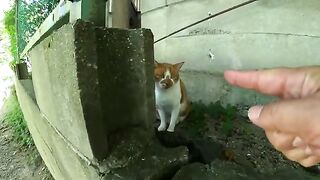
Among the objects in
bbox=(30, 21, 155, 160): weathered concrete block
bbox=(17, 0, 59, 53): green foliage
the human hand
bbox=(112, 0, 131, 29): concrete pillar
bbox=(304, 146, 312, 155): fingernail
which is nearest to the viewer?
the human hand

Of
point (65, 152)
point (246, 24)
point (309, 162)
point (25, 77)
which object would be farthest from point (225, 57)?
point (309, 162)

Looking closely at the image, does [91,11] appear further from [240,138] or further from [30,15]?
[30,15]

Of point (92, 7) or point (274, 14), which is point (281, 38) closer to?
point (274, 14)

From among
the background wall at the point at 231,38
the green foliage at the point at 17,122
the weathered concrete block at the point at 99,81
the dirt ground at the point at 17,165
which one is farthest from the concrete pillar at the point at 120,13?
the green foliage at the point at 17,122

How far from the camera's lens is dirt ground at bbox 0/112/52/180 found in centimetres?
330

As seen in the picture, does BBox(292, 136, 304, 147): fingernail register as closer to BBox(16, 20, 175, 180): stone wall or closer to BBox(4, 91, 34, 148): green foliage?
BBox(16, 20, 175, 180): stone wall

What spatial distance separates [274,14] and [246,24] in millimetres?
212

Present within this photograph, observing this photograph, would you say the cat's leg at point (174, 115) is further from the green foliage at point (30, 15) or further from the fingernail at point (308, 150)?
the fingernail at point (308, 150)

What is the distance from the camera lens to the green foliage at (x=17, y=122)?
3794 mm

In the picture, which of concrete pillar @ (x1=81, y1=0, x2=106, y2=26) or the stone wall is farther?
concrete pillar @ (x1=81, y1=0, x2=106, y2=26)

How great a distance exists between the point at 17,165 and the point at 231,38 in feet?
6.71

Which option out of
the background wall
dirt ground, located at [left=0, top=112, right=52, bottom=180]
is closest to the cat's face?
the background wall

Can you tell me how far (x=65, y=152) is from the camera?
6.07 ft

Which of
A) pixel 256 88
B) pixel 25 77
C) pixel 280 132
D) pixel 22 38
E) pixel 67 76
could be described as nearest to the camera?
pixel 280 132
